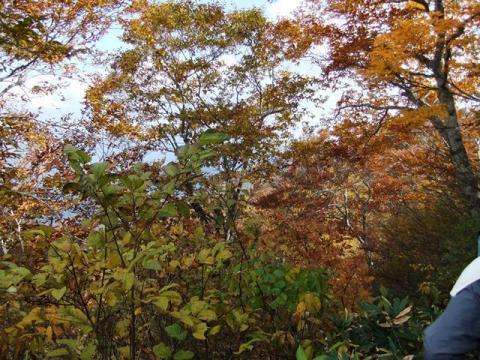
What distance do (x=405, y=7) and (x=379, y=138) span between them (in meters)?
3.29

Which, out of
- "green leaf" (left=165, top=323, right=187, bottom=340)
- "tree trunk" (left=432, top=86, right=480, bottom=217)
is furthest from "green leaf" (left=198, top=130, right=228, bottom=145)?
"tree trunk" (left=432, top=86, right=480, bottom=217)

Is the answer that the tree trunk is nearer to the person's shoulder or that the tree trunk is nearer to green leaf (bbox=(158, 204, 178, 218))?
the person's shoulder

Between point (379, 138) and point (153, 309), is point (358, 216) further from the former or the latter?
point (153, 309)

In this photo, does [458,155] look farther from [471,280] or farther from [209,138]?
[209,138]

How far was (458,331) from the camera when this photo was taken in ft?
4.15

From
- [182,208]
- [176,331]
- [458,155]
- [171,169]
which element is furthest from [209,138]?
[458,155]

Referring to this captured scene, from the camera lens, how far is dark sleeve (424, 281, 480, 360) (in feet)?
4.14

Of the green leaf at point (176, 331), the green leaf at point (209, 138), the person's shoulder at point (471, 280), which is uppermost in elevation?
the green leaf at point (209, 138)

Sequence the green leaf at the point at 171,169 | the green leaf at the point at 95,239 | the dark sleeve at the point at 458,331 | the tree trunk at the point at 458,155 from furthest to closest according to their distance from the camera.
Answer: the tree trunk at the point at 458,155 < the green leaf at the point at 95,239 < the green leaf at the point at 171,169 < the dark sleeve at the point at 458,331

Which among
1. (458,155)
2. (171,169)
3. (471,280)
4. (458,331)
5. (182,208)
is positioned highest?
(458,155)

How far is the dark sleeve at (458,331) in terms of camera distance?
4.14 feet

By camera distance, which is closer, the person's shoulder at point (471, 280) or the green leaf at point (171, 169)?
the person's shoulder at point (471, 280)

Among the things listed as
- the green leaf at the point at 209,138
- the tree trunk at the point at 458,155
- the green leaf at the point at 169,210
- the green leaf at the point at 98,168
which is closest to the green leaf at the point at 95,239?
the green leaf at the point at 169,210

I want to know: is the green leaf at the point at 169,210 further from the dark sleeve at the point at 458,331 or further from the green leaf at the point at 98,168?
the dark sleeve at the point at 458,331
